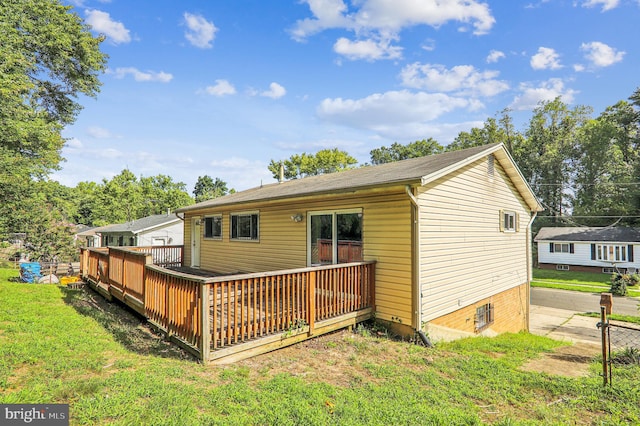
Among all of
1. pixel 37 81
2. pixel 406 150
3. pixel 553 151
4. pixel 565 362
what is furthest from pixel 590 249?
pixel 37 81

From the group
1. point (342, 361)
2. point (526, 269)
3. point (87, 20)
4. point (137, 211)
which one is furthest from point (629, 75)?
point (137, 211)

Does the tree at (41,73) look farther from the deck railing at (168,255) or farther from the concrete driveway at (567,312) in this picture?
the concrete driveway at (567,312)

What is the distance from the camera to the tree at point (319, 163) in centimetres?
4203

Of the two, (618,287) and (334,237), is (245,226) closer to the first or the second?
(334,237)

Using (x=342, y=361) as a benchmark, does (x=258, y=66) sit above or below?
above

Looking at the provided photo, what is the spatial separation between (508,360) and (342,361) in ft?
9.84

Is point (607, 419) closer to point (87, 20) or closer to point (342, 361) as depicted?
point (342, 361)

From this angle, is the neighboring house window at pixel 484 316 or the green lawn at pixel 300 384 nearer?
the green lawn at pixel 300 384

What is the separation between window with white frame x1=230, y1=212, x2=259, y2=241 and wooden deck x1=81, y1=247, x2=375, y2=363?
144 inches

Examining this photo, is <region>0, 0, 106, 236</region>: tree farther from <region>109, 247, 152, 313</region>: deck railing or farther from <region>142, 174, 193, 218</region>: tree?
<region>142, 174, 193, 218</region>: tree

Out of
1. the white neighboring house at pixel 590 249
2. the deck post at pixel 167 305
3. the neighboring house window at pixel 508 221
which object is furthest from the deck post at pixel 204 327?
the white neighboring house at pixel 590 249

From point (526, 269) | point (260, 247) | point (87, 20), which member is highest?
point (87, 20)

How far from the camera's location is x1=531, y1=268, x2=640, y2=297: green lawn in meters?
19.1

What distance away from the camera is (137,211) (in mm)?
45500
